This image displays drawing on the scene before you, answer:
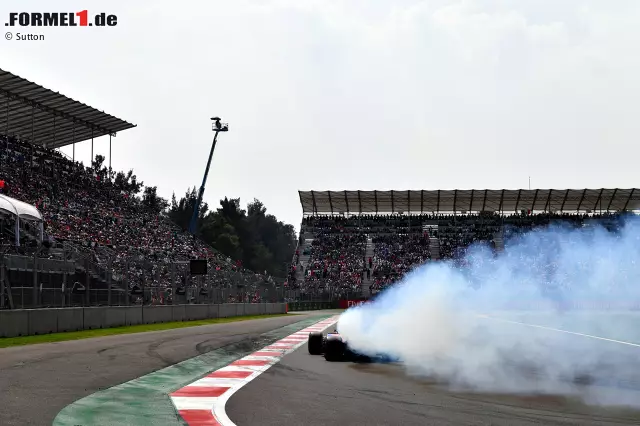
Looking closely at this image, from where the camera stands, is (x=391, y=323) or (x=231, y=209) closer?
(x=391, y=323)

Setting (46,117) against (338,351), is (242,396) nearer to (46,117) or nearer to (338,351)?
(338,351)

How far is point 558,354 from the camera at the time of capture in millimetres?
16250

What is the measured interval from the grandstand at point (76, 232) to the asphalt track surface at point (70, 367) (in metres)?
3.64

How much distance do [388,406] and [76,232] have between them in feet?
108

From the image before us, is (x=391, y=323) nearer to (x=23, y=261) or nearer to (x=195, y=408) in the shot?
(x=23, y=261)

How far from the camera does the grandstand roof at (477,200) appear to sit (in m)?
79.9

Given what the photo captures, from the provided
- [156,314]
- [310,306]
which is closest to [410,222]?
[310,306]

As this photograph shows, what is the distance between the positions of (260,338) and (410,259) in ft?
174

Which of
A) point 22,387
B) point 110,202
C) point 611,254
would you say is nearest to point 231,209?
point 110,202

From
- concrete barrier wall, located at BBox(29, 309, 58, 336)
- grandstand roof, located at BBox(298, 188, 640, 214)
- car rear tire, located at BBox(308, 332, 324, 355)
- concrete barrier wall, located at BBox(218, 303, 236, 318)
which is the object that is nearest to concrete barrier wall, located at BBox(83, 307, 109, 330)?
concrete barrier wall, located at BBox(29, 309, 58, 336)

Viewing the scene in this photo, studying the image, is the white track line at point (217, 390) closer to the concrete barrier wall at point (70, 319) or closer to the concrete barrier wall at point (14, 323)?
the concrete barrier wall at point (14, 323)

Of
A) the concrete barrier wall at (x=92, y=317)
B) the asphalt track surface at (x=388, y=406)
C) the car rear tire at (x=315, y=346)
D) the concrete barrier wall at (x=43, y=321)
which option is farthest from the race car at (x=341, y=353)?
the concrete barrier wall at (x=43, y=321)

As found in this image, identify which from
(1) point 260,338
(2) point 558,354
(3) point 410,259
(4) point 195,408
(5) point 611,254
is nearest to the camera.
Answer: (4) point 195,408

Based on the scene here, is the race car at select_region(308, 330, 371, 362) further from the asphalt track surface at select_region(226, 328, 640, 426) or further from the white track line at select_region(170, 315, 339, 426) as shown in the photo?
the asphalt track surface at select_region(226, 328, 640, 426)
